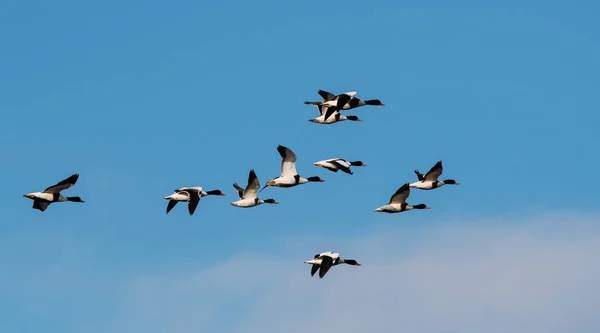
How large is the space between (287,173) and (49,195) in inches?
418

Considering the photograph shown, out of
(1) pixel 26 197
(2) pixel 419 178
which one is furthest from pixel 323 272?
(1) pixel 26 197

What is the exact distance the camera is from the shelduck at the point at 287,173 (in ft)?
210

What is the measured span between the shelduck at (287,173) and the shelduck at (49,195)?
28.9 feet

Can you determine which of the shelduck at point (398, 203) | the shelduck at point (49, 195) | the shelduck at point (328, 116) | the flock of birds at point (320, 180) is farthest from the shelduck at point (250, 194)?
the shelduck at point (49, 195)

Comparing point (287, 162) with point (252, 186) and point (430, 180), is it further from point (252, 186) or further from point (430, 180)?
point (430, 180)

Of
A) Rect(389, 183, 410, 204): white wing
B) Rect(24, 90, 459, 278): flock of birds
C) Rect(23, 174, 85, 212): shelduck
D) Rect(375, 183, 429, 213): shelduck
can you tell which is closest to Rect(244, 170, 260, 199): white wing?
Rect(24, 90, 459, 278): flock of birds

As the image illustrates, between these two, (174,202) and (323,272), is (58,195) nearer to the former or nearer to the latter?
(174,202)

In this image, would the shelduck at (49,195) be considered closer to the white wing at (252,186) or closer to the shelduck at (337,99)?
the white wing at (252,186)

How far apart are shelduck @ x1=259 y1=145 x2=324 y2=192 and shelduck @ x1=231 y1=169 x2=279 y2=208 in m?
0.98

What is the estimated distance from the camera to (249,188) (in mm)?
65625

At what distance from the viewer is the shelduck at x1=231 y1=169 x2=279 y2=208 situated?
6531 cm

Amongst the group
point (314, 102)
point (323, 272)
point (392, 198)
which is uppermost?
point (314, 102)

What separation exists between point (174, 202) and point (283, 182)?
5.48 m

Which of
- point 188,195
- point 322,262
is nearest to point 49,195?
point 188,195
